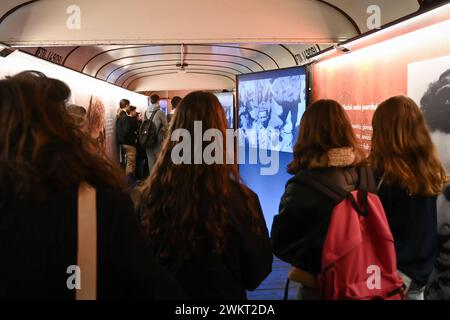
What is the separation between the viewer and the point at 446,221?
9.74 feet

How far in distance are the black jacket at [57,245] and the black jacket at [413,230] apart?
139 cm

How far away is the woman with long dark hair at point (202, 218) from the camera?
165 centimetres

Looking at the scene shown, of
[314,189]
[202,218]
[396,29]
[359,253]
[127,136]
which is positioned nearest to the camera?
[202,218]

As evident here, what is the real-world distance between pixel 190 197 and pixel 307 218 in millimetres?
681

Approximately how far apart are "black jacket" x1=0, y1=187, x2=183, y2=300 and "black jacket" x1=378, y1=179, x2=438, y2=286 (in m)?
1.39

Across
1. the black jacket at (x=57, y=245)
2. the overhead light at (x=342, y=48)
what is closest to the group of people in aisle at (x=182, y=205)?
the black jacket at (x=57, y=245)

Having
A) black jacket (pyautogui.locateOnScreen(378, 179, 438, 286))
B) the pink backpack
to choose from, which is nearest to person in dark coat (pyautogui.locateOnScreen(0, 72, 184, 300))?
the pink backpack

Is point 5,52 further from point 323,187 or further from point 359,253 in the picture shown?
point 359,253

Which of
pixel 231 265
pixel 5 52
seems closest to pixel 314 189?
pixel 231 265

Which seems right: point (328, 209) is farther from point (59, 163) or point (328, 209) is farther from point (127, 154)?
point (127, 154)

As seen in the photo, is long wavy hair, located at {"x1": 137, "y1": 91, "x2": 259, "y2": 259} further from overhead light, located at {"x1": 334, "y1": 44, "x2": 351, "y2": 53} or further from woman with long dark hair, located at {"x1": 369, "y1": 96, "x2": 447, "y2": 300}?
overhead light, located at {"x1": 334, "y1": 44, "x2": 351, "y2": 53}

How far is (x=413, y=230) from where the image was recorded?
2.09 metres

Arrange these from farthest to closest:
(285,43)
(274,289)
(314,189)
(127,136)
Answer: (127,136), (285,43), (274,289), (314,189)

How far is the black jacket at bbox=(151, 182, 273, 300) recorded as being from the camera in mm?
1664
